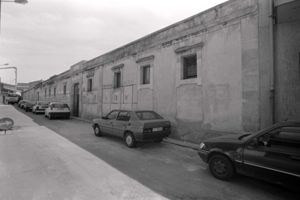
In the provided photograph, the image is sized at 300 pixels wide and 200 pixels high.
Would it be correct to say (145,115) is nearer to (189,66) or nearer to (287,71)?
(189,66)

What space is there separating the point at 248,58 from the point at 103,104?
11.7 m

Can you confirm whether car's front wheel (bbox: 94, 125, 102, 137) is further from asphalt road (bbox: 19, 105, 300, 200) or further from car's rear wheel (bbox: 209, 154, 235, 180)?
car's rear wheel (bbox: 209, 154, 235, 180)

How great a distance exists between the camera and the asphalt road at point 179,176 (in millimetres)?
3973

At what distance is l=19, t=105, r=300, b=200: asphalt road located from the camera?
3.97m

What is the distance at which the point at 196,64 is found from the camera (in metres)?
9.12

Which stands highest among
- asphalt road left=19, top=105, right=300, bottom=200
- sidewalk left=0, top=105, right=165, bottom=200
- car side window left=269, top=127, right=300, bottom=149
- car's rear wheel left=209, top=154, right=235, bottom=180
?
car side window left=269, top=127, right=300, bottom=149

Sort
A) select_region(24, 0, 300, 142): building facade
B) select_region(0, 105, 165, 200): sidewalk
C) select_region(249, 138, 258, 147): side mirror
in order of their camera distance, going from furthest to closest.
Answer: select_region(24, 0, 300, 142): building facade < select_region(249, 138, 258, 147): side mirror < select_region(0, 105, 165, 200): sidewalk

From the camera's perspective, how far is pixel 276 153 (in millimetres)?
3891

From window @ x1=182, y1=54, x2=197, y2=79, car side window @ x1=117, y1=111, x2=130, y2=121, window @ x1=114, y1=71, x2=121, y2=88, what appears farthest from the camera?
window @ x1=114, y1=71, x2=121, y2=88

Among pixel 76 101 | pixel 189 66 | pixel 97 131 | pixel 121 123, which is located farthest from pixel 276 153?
pixel 76 101

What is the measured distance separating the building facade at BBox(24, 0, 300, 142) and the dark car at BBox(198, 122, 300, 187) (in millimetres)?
2568

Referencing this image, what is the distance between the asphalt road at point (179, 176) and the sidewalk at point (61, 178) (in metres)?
0.36

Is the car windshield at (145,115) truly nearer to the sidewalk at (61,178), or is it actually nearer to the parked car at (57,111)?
the sidewalk at (61,178)

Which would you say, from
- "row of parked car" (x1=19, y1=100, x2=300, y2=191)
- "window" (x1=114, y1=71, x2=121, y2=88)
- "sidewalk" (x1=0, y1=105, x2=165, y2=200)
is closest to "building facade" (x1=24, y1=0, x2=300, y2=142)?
"window" (x1=114, y1=71, x2=121, y2=88)
